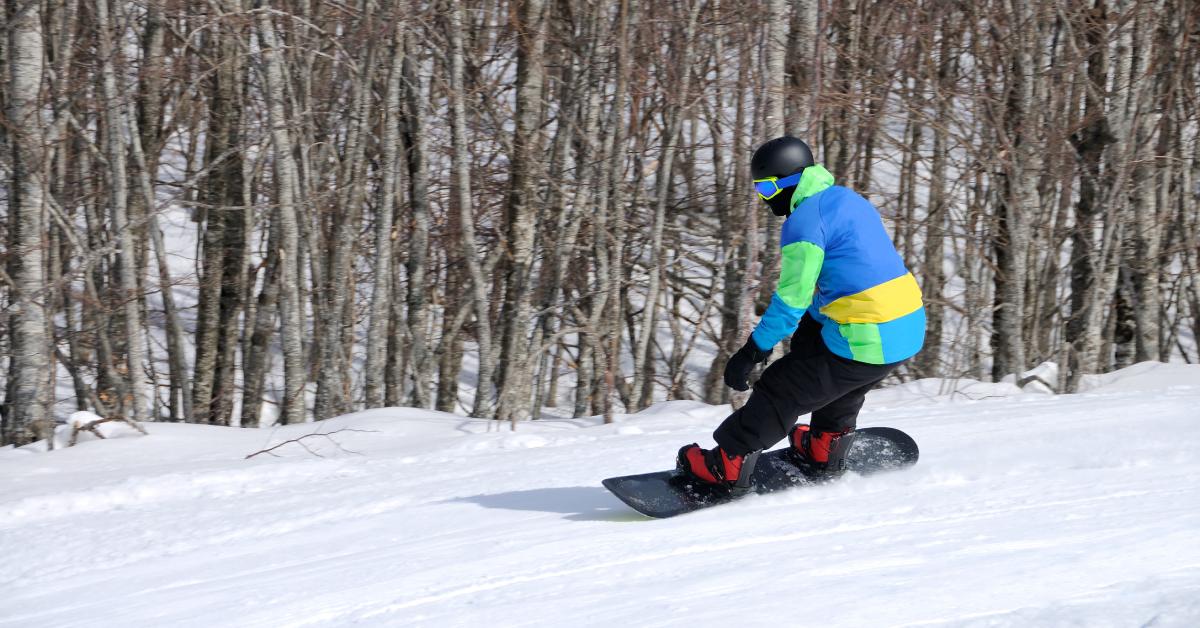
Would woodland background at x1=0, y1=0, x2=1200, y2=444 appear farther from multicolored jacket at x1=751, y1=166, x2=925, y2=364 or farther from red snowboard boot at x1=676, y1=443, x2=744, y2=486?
multicolored jacket at x1=751, y1=166, x2=925, y2=364

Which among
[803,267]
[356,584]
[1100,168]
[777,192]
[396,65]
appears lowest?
[356,584]

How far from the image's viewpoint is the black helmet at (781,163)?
3795 mm

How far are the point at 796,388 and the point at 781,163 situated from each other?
0.87 meters

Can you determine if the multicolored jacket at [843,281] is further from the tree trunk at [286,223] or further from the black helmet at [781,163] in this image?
the tree trunk at [286,223]

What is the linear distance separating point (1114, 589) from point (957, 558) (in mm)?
502

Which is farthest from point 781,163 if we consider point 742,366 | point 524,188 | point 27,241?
point 524,188

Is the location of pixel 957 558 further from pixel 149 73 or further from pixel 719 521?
pixel 149 73

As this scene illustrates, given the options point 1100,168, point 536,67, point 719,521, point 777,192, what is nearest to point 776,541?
point 719,521

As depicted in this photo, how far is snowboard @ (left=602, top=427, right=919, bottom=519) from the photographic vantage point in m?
4.08

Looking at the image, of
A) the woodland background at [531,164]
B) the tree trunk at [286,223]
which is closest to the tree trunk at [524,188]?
the woodland background at [531,164]

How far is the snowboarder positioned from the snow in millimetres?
468

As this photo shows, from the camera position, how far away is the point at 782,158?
3.79 meters

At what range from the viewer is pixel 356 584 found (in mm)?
3332

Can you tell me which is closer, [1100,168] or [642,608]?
[642,608]
